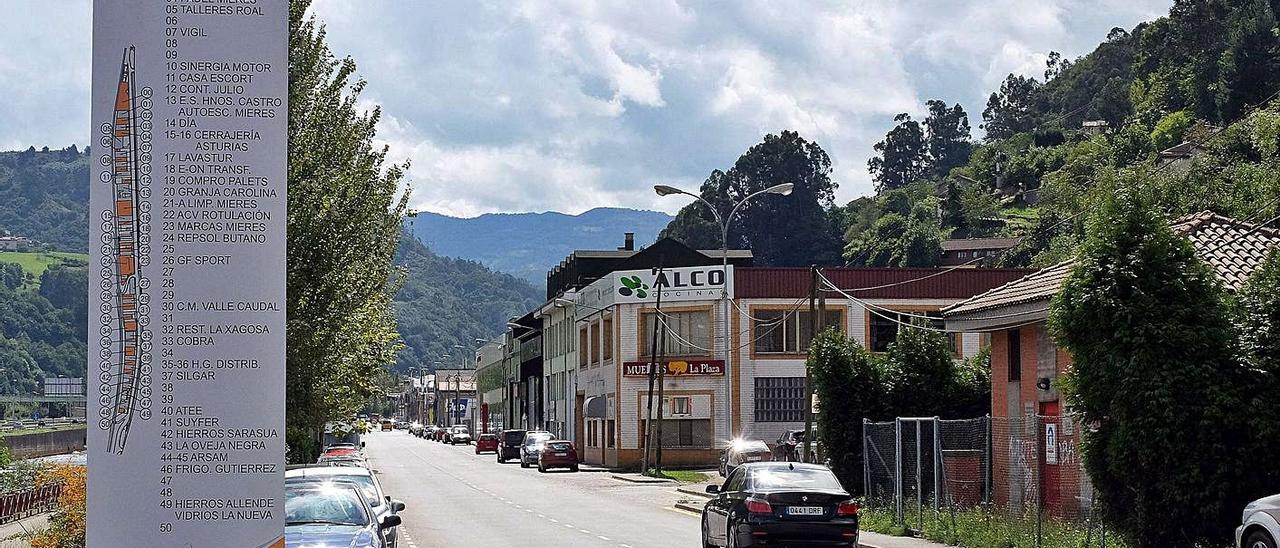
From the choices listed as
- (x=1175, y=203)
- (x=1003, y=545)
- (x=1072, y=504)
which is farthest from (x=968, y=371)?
(x=1175, y=203)

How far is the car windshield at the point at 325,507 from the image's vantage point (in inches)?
628

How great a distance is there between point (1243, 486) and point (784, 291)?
1719 inches

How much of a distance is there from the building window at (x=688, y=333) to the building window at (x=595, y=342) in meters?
7.71

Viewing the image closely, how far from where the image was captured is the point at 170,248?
938 centimetres

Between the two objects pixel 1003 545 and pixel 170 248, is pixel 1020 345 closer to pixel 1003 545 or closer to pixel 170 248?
pixel 1003 545

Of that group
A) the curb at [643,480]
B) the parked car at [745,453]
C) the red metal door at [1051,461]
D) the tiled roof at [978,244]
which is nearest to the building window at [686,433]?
the curb at [643,480]

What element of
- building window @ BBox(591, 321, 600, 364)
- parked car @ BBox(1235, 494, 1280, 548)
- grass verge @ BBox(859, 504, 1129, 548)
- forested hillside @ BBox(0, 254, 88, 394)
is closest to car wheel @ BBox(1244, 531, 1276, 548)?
parked car @ BBox(1235, 494, 1280, 548)

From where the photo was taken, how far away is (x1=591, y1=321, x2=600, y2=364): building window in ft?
231

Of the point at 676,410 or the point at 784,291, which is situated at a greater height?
the point at 784,291

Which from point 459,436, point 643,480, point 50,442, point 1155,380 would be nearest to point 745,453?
point 643,480

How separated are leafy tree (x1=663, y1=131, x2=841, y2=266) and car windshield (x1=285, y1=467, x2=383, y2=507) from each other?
4920 inches

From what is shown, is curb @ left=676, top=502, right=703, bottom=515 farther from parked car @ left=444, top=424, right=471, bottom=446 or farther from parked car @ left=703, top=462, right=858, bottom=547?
parked car @ left=444, top=424, right=471, bottom=446

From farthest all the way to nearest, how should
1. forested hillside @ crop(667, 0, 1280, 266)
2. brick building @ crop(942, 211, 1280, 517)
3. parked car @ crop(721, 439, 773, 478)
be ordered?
forested hillside @ crop(667, 0, 1280, 266), parked car @ crop(721, 439, 773, 478), brick building @ crop(942, 211, 1280, 517)

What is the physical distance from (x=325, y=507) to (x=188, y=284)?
7417 millimetres
